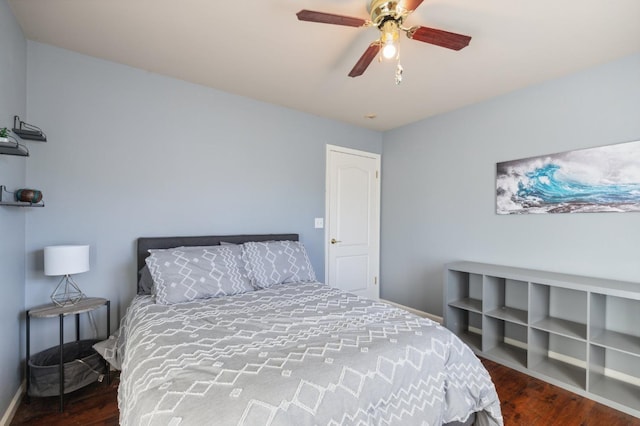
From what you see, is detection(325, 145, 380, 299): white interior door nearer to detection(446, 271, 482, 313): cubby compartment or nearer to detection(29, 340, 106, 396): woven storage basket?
detection(446, 271, 482, 313): cubby compartment

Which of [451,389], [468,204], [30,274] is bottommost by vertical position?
[451,389]

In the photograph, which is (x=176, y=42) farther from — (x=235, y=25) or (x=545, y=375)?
(x=545, y=375)

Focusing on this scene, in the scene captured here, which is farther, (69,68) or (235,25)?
(69,68)

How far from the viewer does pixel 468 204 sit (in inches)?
126

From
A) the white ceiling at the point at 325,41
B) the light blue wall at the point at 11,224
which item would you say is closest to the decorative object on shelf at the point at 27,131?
the light blue wall at the point at 11,224

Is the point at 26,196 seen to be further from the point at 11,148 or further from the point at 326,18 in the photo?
the point at 326,18

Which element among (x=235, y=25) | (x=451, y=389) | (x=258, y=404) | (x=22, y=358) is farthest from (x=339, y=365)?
(x=22, y=358)

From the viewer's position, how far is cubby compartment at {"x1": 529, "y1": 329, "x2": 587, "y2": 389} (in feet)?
7.69

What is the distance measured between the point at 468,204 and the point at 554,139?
940mm

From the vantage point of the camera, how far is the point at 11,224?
5.99ft

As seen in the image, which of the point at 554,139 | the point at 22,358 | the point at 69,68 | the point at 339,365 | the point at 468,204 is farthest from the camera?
the point at 468,204

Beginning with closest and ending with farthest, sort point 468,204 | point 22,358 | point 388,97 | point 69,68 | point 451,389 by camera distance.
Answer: point 451,389 < point 22,358 < point 69,68 < point 388,97 < point 468,204

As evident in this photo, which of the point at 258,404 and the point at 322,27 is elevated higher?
the point at 322,27

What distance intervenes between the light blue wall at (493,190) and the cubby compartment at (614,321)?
21 centimetres
